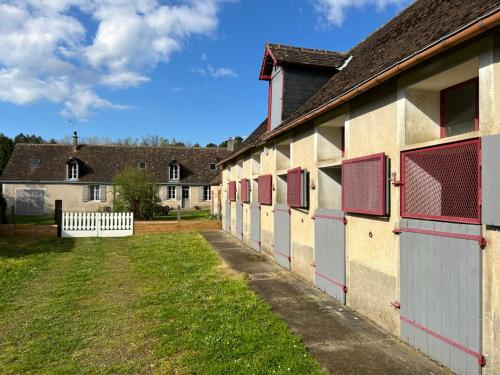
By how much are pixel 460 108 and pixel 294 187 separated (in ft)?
15.7

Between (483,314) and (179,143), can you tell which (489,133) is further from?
(179,143)

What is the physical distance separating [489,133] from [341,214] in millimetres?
3467

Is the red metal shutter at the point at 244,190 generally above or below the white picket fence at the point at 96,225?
above

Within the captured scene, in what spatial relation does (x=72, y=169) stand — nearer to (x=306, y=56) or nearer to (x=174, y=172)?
(x=174, y=172)

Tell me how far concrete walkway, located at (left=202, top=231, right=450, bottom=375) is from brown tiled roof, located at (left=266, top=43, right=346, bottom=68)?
6349 mm

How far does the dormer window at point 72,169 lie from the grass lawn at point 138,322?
25.9m

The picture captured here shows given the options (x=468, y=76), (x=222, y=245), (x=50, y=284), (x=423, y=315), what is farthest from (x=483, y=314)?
(x=222, y=245)

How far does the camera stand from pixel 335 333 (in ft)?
17.3

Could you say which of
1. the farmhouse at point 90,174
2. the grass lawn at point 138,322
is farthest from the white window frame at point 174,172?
the grass lawn at point 138,322

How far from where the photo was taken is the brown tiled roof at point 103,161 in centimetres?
3472

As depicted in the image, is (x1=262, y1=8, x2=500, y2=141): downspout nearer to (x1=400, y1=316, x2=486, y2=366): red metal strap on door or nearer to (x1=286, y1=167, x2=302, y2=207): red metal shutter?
(x1=286, y1=167, x2=302, y2=207): red metal shutter

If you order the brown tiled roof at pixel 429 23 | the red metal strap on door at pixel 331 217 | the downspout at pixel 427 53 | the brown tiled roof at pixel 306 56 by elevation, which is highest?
the brown tiled roof at pixel 306 56

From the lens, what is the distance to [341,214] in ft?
22.5

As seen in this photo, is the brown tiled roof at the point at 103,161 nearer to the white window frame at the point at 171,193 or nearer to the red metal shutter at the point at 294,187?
the white window frame at the point at 171,193
